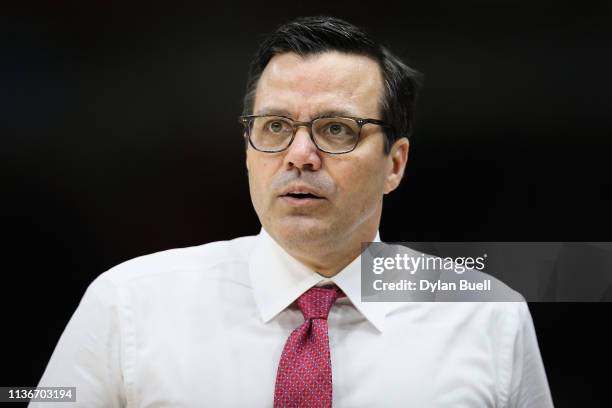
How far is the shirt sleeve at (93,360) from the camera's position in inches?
57.9

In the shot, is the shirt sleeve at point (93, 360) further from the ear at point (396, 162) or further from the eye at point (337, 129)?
the ear at point (396, 162)

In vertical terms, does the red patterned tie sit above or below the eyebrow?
below

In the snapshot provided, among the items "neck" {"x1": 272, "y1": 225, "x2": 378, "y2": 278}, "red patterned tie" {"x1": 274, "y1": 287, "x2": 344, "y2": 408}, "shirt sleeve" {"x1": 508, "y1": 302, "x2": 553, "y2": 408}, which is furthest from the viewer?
"shirt sleeve" {"x1": 508, "y1": 302, "x2": 553, "y2": 408}

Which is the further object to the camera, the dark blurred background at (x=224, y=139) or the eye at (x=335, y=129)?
the dark blurred background at (x=224, y=139)

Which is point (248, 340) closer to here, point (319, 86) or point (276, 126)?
point (276, 126)

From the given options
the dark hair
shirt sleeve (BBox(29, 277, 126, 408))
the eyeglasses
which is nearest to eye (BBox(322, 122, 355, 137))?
the eyeglasses

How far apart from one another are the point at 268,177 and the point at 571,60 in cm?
86

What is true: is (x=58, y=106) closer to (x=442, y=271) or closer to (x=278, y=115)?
(x=278, y=115)

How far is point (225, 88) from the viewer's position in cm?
171

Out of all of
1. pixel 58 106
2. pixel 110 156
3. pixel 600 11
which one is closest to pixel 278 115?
pixel 110 156

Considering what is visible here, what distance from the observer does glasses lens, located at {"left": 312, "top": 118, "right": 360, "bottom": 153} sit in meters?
1.47

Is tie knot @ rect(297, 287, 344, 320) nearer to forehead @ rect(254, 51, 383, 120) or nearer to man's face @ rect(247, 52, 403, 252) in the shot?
man's face @ rect(247, 52, 403, 252)

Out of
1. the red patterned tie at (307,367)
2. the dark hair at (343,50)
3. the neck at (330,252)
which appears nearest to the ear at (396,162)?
the dark hair at (343,50)

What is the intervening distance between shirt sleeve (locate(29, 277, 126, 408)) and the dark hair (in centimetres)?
56
